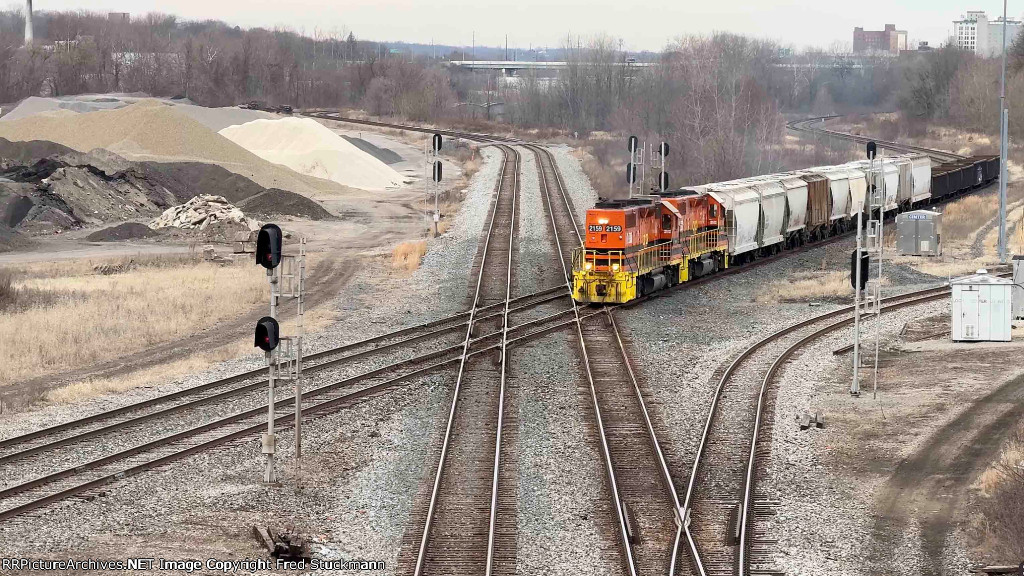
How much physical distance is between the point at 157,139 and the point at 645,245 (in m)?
53.6

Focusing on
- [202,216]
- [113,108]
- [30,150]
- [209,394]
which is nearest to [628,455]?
[209,394]

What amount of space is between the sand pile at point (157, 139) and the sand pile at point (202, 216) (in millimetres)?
13224

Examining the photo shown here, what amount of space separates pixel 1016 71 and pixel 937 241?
8655 centimetres

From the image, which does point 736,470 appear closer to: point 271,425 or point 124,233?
point 271,425

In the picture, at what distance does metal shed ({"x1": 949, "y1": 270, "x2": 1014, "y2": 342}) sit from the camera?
31016mm

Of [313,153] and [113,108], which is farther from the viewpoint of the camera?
[113,108]

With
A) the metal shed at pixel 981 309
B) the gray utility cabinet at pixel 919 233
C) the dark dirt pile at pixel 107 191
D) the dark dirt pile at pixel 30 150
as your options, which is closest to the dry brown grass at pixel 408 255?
the dark dirt pile at pixel 107 191

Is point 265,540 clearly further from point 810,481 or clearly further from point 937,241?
point 937,241

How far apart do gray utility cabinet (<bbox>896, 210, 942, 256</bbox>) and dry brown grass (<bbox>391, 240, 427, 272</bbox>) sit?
19221mm

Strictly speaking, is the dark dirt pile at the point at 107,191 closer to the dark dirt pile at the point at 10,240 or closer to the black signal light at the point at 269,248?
the dark dirt pile at the point at 10,240

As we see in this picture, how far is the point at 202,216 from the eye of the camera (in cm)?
5784

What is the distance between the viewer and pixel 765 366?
28109 mm

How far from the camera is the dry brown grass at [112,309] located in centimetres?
3022

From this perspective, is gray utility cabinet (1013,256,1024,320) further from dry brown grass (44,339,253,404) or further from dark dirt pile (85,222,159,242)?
dark dirt pile (85,222,159,242)
